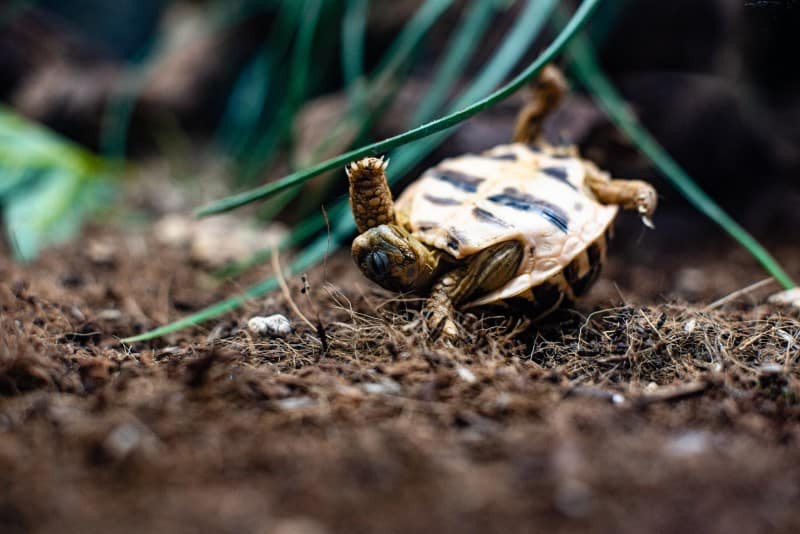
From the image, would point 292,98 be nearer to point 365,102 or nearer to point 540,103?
point 365,102

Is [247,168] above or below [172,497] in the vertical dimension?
above

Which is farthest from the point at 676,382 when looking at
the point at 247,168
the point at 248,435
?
the point at 247,168

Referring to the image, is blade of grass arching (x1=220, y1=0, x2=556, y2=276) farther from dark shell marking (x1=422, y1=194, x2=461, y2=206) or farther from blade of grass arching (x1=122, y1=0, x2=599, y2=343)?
dark shell marking (x1=422, y1=194, x2=461, y2=206)

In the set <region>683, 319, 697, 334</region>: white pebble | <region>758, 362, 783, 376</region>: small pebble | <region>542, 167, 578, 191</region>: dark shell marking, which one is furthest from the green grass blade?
<region>758, 362, 783, 376</region>: small pebble

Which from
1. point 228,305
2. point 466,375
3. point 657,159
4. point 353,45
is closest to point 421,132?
point 466,375

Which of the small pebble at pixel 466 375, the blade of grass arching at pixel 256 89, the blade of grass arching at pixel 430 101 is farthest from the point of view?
the blade of grass arching at pixel 256 89

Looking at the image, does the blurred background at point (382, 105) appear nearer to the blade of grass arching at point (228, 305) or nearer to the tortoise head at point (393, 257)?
the blade of grass arching at point (228, 305)

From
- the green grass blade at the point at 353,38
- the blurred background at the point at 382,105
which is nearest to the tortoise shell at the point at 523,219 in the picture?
the blurred background at the point at 382,105

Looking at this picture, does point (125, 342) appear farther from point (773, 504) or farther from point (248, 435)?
point (773, 504)
